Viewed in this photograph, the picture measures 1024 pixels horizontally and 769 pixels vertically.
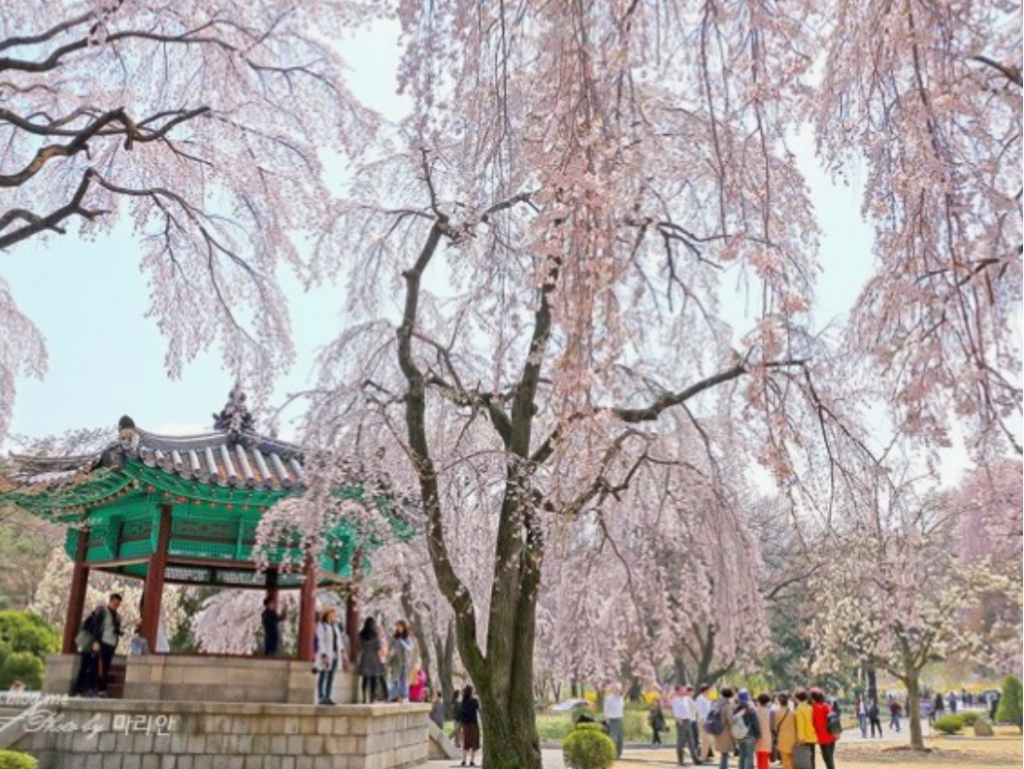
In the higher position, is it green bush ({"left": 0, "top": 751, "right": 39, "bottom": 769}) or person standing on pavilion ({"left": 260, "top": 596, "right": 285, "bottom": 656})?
person standing on pavilion ({"left": 260, "top": 596, "right": 285, "bottom": 656})

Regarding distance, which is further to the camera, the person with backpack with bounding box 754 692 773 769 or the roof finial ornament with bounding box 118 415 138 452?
the person with backpack with bounding box 754 692 773 769

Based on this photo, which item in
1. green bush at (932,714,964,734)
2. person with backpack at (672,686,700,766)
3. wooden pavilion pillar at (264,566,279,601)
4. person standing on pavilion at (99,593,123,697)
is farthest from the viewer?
green bush at (932,714,964,734)

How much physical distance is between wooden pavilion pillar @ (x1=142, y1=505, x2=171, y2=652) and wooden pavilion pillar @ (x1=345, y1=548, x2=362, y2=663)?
261cm

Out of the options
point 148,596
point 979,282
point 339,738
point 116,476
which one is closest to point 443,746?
point 339,738

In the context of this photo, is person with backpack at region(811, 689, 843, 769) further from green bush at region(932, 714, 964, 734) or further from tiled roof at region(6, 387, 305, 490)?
green bush at region(932, 714, 964, 734)

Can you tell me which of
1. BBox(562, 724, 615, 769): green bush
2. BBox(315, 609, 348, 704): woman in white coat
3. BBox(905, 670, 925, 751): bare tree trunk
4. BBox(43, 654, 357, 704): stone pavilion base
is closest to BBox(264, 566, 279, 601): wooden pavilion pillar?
BBox(315, 609, 348, 704): woman in white coat

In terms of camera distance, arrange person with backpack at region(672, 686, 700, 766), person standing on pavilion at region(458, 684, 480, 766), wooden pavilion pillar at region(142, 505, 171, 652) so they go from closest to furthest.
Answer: wooden pavilion pillar at region(142, 505, 171, 652)
person standing on pavilion at region(458, 684, 480, 766)
person with backpack at region(672, 686, 700, 766)

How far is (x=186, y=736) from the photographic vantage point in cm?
998

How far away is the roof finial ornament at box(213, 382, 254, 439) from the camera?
40.5 ft

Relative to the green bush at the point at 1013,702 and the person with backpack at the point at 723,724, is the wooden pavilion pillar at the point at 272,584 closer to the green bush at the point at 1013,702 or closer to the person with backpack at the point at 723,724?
the person with backpack at the point at 723,724

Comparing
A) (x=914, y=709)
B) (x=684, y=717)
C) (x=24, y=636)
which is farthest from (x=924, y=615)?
(x=24, y=636)

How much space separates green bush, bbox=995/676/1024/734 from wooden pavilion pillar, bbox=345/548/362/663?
21609 millimetres

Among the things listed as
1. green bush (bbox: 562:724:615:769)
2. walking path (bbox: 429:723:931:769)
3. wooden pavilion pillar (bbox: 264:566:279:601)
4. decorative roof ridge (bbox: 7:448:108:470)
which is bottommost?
walking path (bbox: 429:723:931:769)

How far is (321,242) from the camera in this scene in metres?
11.5
